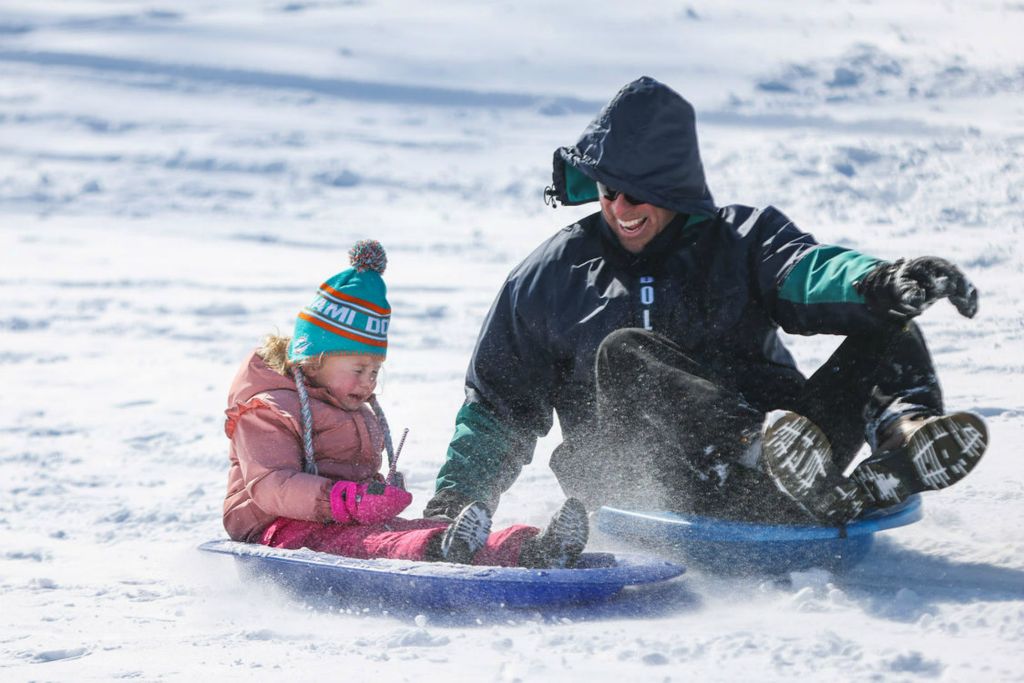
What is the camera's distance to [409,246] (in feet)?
30.9

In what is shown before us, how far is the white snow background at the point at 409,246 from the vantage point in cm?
254

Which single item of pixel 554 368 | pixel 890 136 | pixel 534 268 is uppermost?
pixel 890 136

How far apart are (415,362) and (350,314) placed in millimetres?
3195

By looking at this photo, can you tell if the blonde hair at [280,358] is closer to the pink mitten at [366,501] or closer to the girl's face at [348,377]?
the girl's face at [348,377]

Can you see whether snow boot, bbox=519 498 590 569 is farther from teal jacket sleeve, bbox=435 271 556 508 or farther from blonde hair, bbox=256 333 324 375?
blonde hair, bbox=256 333 324 375

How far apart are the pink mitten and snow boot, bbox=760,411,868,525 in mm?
825

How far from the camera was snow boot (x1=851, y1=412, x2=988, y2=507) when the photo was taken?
104 inches

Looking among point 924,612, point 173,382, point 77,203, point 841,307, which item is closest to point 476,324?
point 173,382

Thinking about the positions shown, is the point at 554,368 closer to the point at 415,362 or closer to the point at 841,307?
the point at 841,307

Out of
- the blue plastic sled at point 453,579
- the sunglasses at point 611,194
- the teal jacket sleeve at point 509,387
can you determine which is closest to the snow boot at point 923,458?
the blue plastic sled at point 453,579

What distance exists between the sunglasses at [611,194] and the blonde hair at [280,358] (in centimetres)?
81

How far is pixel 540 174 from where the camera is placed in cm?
1119

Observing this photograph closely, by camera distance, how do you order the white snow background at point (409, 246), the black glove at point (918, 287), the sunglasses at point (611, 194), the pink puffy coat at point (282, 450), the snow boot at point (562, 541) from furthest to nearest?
the sunglasses at point (611, 194) < the pink puffy coat at point (282, 450) < the snow boot at point (562, 541) < the black glove at point (918, 287) < the white snow background at point (409, 246)

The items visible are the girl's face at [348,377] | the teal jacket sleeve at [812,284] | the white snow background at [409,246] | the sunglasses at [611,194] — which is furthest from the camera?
the girl's face at [348,377]
